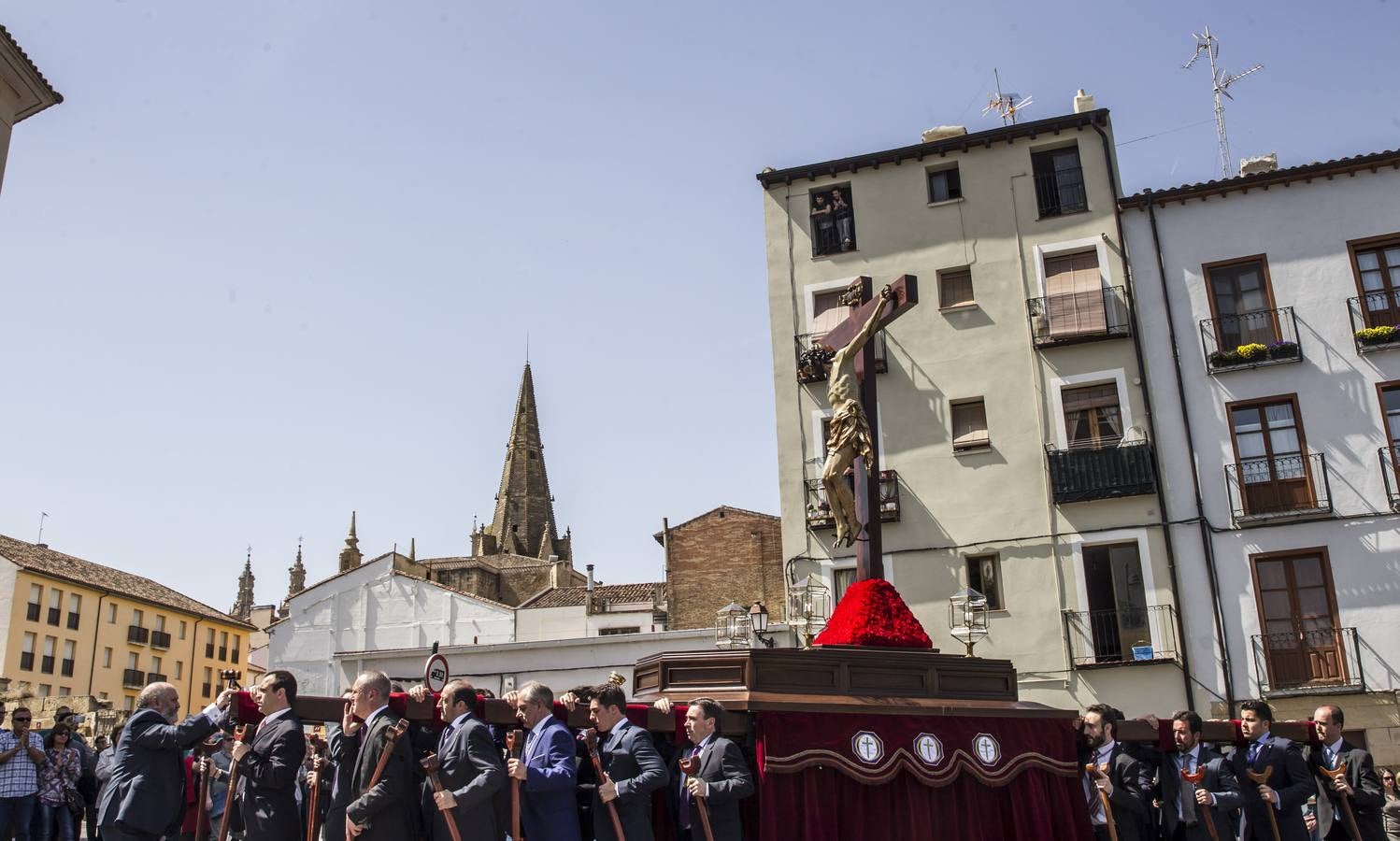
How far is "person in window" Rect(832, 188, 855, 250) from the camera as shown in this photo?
2498 cm

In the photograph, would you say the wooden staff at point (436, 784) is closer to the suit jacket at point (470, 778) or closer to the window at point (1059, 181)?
A: the suit jacket at point (470, 778)

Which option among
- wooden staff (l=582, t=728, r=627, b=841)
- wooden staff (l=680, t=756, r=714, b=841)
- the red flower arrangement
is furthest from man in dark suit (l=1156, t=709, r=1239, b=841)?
wooden staff (l=582, t=728, r=627, b=841)

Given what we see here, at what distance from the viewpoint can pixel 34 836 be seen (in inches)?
456

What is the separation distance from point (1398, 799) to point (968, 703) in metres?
8.47

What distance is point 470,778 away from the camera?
7082mm

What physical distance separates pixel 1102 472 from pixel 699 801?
15.5m

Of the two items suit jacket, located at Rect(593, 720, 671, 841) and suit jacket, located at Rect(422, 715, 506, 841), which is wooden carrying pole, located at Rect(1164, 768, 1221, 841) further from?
suit jacket, located at Rect(422, 715, 506, 841)

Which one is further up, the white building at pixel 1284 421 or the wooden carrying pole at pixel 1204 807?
the white building at pixel 1284 421

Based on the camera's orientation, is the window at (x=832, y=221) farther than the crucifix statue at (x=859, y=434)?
Yes

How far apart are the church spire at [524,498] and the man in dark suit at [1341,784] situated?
253 ft

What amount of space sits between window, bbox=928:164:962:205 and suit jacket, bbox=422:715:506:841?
1950 centimetres

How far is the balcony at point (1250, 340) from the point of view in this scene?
20.9 m

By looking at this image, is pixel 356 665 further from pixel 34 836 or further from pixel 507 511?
pixel 507 511

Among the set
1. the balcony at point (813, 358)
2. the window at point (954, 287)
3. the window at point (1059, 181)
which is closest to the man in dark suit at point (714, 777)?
the balcony at point (813, 358)
